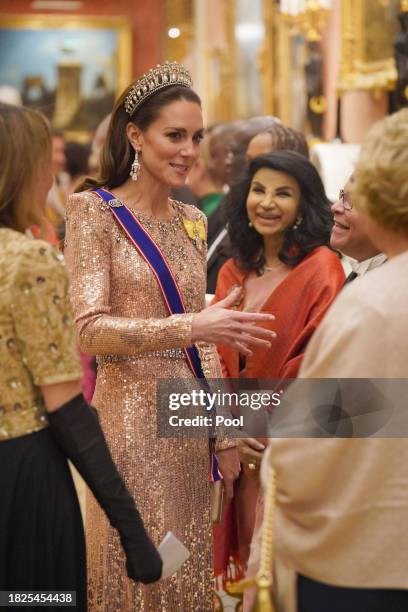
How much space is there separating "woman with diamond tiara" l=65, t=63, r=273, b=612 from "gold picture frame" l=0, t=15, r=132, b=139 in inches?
582

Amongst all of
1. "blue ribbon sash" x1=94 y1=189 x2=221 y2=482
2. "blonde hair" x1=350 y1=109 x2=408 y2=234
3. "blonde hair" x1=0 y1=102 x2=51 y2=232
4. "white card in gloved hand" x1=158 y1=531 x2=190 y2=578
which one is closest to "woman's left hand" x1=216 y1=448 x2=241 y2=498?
"blue ribbon sash" x1=94 y1=189 x2=221 y2=482

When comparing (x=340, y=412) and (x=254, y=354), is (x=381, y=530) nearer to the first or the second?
(x=340, y=412)

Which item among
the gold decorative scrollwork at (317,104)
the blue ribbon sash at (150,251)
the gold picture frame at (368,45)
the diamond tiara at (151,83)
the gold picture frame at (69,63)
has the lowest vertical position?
the blue ribbon sash at (150,251)

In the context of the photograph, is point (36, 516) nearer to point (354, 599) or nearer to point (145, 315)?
point (354, 599)

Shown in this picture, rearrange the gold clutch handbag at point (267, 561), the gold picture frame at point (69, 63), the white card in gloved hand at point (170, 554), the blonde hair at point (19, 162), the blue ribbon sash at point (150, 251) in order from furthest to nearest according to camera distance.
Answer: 1. the gold picture frame at point (69, 63)
2. the blue ribbon sash at point (150, 251)
3. the white card in gloved hand at point (170, 554)
4. the blonde hair at point (19, 162)
5. the gold clutch handbag at point (267, 561)

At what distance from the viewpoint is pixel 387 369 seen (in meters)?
2.01

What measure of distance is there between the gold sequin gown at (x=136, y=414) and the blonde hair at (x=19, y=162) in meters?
0.64

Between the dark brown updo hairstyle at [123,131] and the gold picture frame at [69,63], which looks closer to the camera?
the dark brown updo hairstyle at [123,131]

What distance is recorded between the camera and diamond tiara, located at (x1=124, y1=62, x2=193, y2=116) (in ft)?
10.3

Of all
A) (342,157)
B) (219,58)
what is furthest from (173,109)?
(219,58)

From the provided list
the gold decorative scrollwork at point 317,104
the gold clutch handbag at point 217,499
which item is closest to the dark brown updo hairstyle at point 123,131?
the gold clutch handbag at point 217,499

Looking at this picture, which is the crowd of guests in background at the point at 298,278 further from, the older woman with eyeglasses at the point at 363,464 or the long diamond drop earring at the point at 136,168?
the long diamond drop earring at the point at 136,168

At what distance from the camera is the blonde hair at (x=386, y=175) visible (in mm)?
2059

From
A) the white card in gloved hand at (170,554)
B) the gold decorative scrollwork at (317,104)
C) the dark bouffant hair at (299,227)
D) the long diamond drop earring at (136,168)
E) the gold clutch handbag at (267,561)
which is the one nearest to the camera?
the gold clutch handbag at (267,561)
